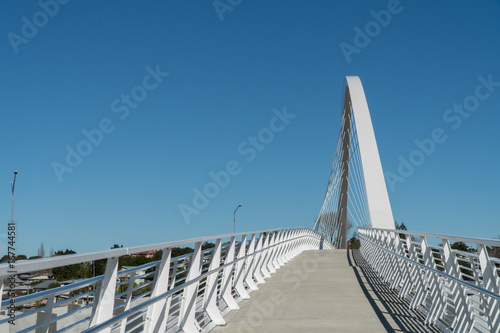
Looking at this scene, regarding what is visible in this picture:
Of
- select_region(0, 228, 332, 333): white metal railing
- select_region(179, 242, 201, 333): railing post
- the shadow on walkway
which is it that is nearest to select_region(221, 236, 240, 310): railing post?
select_region(0, 228, 332, 333): white metal railing

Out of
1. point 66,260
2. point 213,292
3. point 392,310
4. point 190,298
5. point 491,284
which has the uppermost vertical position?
point 66,260

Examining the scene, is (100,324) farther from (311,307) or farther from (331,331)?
(311,307)

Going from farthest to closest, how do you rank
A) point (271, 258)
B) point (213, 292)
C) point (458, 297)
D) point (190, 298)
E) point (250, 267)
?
point (271, 258) → point (250, 267) → point (213, 292) → point (458, 297) → point (190, 298)

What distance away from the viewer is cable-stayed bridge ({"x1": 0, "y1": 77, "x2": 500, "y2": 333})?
3537 millimetres

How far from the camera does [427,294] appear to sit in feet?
28.5

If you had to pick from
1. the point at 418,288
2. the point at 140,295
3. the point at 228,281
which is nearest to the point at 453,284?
the point at 418,288

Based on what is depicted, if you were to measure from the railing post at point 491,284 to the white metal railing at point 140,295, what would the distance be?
3.03 meters

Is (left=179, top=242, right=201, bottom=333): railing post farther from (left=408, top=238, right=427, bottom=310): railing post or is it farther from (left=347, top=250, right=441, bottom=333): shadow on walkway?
(left=408, top=238, right=427, bottom=310): railing post

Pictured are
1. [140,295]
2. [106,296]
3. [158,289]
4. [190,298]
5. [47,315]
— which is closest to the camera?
[47,315]

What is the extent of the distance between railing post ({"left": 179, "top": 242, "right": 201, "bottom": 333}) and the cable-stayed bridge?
1cm

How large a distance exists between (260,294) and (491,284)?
20.3ft

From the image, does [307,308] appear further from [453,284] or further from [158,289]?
[158,289]

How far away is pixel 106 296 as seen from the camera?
A: 3756mm

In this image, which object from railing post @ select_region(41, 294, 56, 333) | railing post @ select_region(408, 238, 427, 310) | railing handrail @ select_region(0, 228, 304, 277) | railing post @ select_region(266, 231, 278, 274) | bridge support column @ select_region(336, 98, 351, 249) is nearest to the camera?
railing handrail @ select_region(0, 228, 304, 277)
